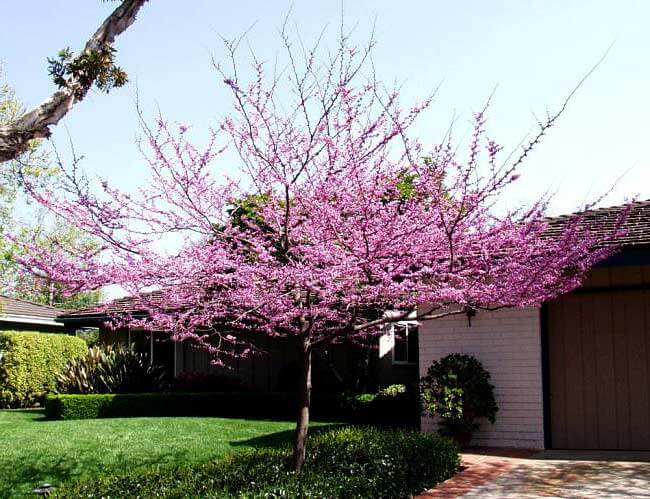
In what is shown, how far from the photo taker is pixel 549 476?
8672mm

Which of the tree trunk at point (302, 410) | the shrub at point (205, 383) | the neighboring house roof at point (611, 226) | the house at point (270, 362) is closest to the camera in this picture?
the tree trunk at point (302, 410)

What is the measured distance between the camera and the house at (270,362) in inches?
667

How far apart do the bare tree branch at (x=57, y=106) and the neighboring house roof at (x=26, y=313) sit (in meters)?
17.7

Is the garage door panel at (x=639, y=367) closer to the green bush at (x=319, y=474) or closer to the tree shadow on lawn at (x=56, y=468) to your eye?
the green bush at (x=319, y=474)

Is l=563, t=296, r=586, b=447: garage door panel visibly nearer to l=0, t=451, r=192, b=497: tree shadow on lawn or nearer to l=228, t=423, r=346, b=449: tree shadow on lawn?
l=228, t=423, r=346, b=449: tree shadow on lawn

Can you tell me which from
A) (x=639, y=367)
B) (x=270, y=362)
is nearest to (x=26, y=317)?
(x=270, y=362)

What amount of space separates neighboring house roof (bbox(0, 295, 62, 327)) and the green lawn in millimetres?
11253

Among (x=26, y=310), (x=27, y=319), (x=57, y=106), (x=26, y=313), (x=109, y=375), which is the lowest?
(x=109, y=375)

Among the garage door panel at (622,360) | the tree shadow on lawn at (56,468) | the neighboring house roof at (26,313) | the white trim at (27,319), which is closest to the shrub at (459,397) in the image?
the garage door panel at (622,360)

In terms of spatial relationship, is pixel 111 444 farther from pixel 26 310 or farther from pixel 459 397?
pixel 26 310

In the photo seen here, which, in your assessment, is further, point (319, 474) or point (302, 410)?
point (302, 410)

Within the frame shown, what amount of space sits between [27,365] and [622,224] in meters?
14.9

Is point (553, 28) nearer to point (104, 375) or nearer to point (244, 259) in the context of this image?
point (244, 259)

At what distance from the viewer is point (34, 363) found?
19328mm
